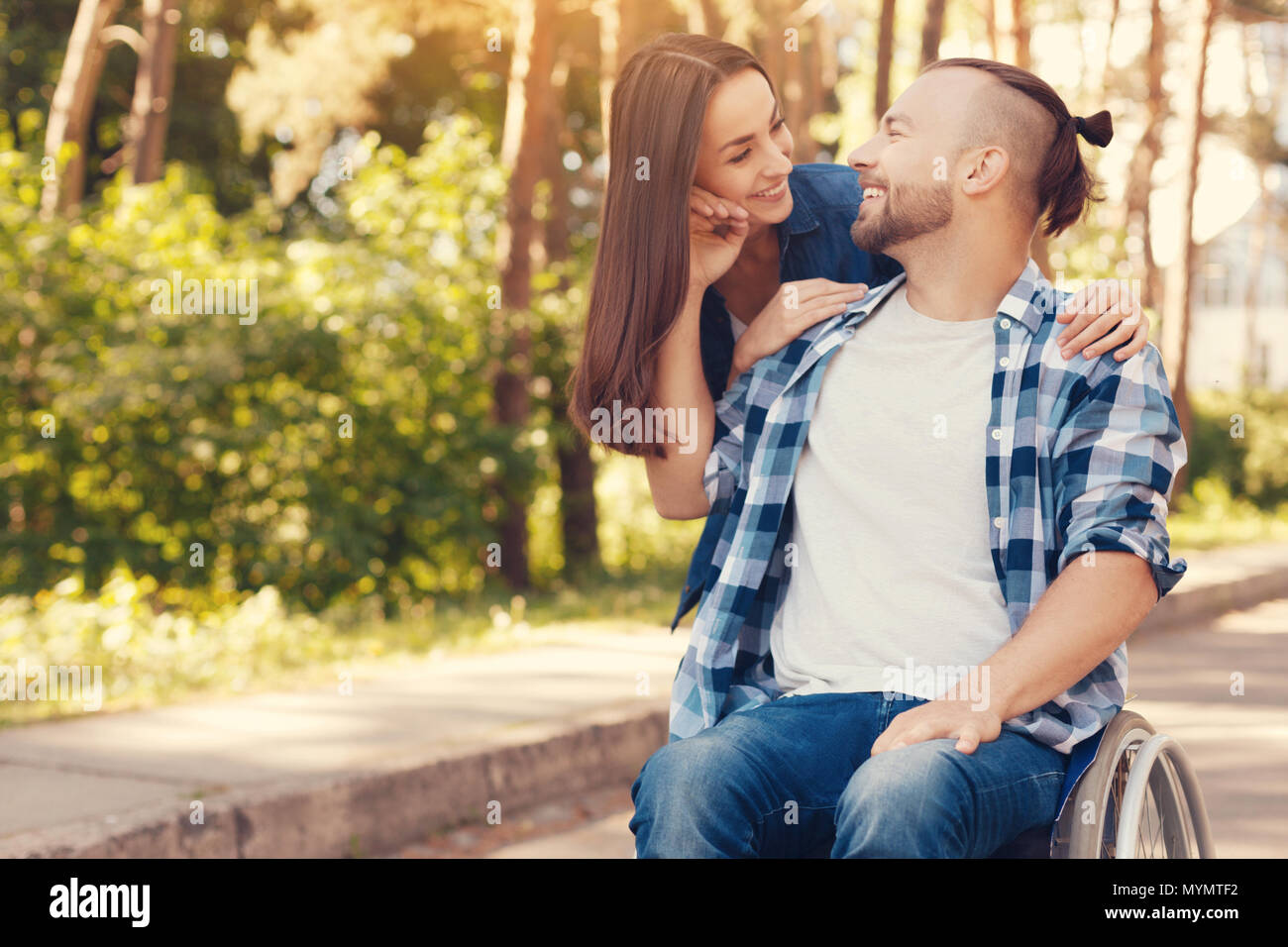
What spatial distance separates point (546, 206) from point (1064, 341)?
39.1 feet

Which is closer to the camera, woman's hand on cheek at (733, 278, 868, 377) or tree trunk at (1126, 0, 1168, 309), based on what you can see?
woman's hand on cheek at (733, 278, 868, 377)

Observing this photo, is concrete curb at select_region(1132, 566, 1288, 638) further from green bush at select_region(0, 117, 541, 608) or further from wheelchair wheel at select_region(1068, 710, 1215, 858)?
wheelchair wheel at select_region(1068, 710, 1215, 858)

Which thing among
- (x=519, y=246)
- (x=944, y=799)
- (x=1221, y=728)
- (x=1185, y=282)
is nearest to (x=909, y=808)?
(x=944, y=799)

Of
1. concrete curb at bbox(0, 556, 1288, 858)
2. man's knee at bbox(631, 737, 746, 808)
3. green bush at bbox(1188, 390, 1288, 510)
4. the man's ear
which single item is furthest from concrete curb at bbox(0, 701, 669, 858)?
green bush at bbox(1188, 390, 1288, 510)

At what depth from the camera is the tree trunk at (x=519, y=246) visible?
11.1 metres

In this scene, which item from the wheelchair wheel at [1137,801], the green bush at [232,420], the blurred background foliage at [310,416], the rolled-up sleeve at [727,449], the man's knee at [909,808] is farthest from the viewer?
the green bush at [232,420]

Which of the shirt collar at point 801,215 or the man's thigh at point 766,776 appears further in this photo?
the shirt collar at point 801,215

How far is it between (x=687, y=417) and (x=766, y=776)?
0.75 m

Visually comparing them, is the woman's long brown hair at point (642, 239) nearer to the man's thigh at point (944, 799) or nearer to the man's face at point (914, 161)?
the man's face at point (914, 161)

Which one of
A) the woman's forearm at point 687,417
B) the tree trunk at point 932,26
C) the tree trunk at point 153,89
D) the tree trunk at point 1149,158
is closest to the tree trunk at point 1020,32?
the tree trunk at point 932,26

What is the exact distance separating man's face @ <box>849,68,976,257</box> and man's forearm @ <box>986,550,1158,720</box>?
0.72m

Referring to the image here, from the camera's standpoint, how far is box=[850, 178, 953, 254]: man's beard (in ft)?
8.48

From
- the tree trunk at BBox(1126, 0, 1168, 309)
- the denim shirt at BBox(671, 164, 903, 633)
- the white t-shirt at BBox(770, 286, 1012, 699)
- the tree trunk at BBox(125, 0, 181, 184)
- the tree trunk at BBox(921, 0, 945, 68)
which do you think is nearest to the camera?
the white t-shirt at BBox(770, 286, 1012, 699)
